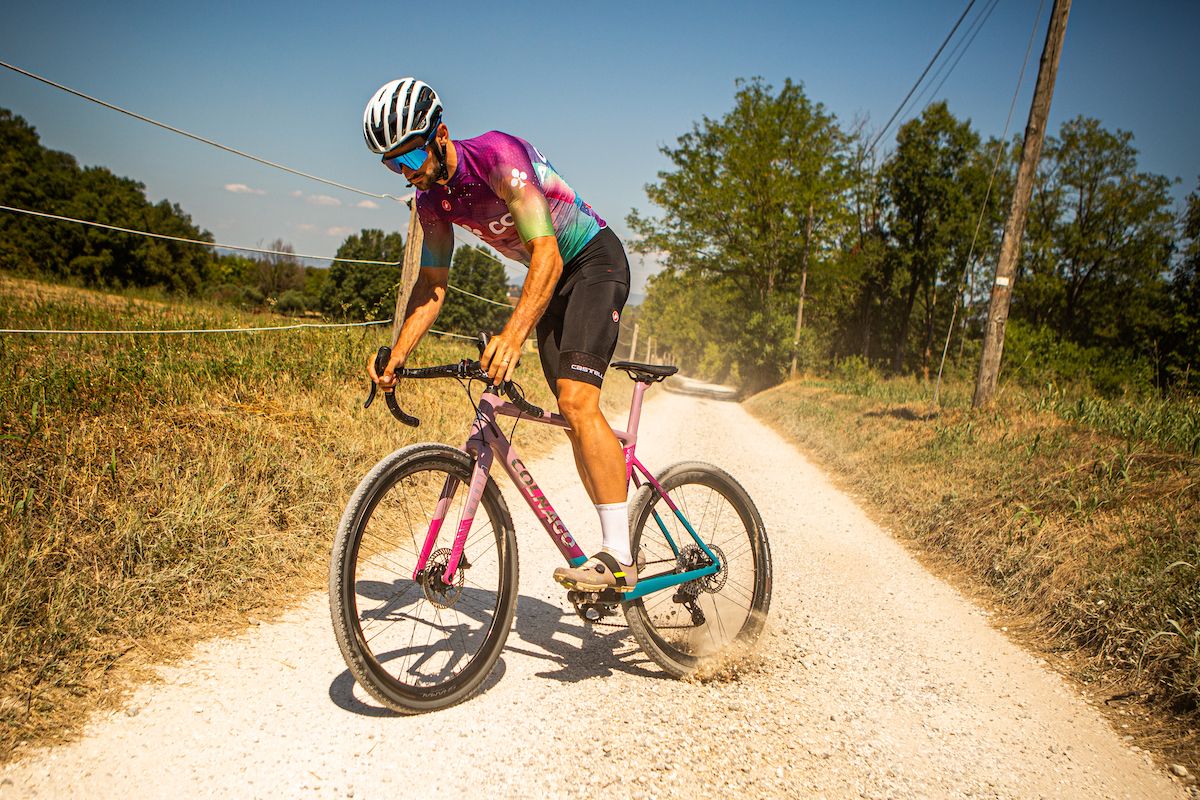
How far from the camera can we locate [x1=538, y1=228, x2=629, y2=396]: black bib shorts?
2.61 m

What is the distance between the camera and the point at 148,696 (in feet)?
7.25

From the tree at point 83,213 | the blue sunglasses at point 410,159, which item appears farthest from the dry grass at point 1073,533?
the tree at point 83,213

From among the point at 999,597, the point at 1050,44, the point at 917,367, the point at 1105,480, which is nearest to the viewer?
the point at 999,597

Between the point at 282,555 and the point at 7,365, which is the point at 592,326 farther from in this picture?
the point at 7,365

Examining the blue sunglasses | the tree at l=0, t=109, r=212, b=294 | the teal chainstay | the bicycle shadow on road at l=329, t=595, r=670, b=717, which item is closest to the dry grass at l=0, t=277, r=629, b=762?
the bicycle shadow on road at l=329, t=595, r=670, b=717

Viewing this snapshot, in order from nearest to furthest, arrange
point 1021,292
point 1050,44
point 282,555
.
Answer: point 282,555 < point 1050,44 < point 1021,292

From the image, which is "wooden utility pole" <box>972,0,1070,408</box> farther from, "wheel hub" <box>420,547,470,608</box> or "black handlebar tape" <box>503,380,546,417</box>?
"wheel hub" <box>420,547,470,608</box>

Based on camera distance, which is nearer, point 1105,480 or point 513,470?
point 513,470

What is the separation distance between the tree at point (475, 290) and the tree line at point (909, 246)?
34.4 metres

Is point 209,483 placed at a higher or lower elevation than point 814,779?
higher

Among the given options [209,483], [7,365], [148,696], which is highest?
[7,365]

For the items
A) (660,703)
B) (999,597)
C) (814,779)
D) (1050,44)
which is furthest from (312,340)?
(1050,44)

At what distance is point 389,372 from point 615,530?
1.17 m

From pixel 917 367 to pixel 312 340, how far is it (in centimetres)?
4746
